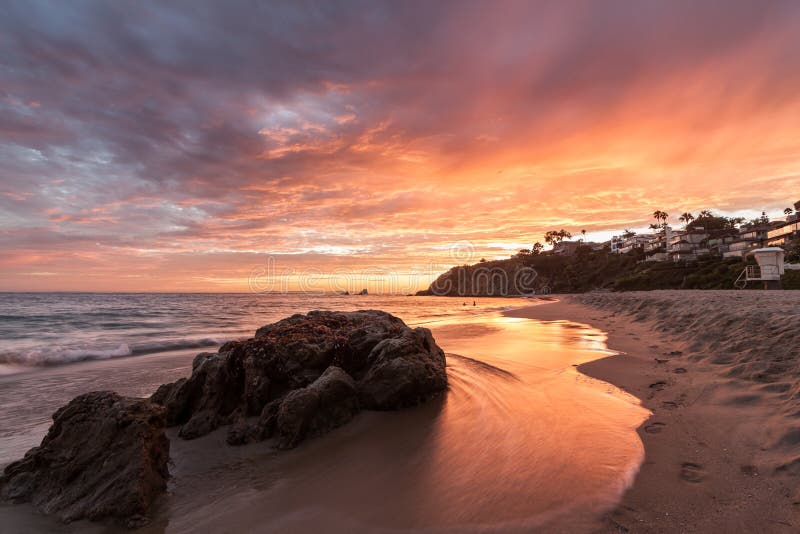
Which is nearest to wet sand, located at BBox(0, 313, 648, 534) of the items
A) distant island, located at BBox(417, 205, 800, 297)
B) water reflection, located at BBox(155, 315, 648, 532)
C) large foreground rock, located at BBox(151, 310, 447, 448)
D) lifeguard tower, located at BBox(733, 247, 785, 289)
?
water reflection, located at BBox(155, 315, 648, 532)

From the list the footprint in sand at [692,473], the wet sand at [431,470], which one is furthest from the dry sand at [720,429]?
the wet sand at [431,470]

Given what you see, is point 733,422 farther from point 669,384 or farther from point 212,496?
point 212,496

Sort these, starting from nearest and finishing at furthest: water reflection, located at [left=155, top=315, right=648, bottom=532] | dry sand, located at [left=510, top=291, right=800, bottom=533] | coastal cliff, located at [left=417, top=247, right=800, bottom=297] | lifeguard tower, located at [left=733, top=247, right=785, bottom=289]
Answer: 1. dry sand, located at [left=510, top=291, right=800, bottom=533]
2. water reflection, located at [left=155, top=315, right=648, bottom=532]
3. lifeguard tower, located at [left=733, top=247, right=785, bottom=289]
4. coastal cliff, located at [left=417, top=247, right=800, bottom=297]

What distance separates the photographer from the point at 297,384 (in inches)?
296

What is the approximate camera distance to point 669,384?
7.55 m

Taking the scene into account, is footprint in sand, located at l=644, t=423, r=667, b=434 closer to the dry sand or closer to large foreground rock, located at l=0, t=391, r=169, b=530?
the dry sand

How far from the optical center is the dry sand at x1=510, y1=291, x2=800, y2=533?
338 cm

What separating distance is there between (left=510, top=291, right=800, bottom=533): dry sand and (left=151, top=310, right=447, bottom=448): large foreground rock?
4.30 m

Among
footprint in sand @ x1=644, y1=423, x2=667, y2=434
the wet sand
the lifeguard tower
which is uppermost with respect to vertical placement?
the lifeguard tower

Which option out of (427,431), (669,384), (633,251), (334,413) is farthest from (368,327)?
(633,251)

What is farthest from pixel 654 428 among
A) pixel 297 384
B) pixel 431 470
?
pixel 297 384

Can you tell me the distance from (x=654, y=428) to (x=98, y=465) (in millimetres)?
7600

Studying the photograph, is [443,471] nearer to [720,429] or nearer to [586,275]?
[720,429]

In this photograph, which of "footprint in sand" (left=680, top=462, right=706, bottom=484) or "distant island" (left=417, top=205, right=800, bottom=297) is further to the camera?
"distant island" (left=417, top=205, right=800, bottom=297)
